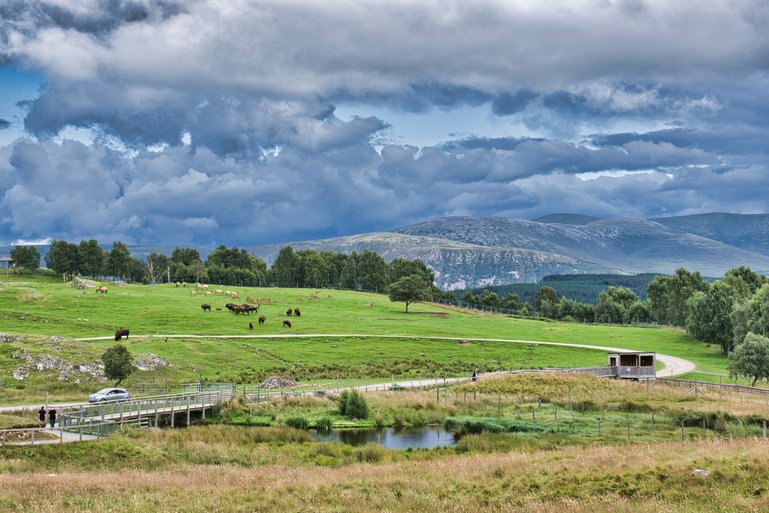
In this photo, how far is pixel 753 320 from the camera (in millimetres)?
110938

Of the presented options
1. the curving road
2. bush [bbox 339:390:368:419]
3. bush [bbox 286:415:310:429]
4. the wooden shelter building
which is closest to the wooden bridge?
bush [bbox 286:415:310:429]

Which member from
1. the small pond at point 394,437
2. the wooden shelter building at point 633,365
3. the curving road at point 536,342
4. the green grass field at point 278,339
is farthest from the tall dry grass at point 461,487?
the curving road at point 536,342

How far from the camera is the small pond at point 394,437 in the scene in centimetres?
4625

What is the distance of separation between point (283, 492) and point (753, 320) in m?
107

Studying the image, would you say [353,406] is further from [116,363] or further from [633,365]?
[633,365]

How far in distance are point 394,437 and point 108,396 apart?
2487cm

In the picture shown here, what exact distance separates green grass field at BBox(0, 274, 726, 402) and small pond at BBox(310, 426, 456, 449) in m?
26.0

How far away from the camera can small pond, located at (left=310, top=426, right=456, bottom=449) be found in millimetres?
46250

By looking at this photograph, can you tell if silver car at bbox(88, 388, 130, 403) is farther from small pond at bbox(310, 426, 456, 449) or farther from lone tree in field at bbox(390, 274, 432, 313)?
lone tree in field at bbox(390, 274, 432, 313)

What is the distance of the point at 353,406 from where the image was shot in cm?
5553

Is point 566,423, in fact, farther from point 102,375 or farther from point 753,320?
point 753,320

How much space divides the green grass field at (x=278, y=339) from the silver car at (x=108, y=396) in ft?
31.9

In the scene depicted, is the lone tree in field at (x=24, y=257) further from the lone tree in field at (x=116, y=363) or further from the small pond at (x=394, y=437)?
the small pond at (x=394, y=437)

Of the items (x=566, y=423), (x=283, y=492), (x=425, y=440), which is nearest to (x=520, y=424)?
(x=566, y=423)
